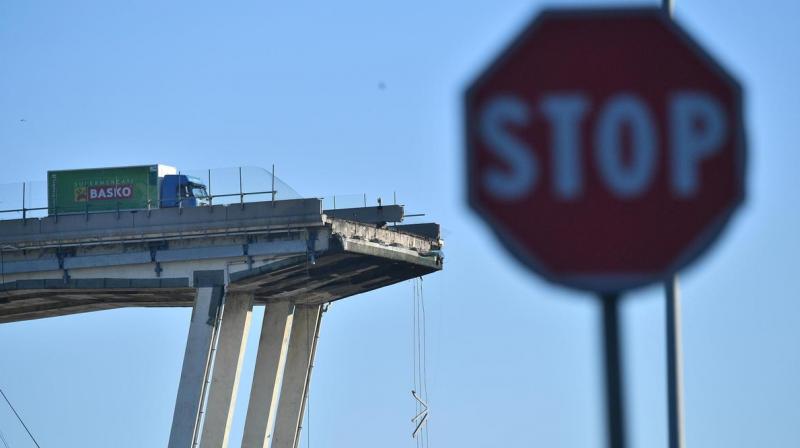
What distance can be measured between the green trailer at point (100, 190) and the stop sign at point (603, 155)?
7653 centimetres

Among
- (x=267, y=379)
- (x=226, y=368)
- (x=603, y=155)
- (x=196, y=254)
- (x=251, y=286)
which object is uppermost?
(x=603, y=155)

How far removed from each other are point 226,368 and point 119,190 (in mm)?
11729

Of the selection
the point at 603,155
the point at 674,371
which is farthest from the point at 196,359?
the point at 603,155

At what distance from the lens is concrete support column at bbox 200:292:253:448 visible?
286ft

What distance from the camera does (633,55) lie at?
927 centimetres

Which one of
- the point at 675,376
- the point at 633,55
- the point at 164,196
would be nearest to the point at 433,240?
the point at 164,196

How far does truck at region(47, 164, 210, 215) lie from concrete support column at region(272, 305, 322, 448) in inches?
635

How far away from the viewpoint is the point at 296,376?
9950 centimetres

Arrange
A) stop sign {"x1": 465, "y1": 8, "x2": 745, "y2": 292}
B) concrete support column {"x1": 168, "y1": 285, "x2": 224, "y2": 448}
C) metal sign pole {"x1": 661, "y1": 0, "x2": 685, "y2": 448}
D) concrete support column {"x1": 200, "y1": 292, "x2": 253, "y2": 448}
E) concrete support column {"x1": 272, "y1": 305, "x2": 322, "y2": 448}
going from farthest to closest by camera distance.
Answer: concrete support column {"x1": 272, "y1": 305, "x2": 322, "y2": 448} < concrete support column {"x1": 200, "y1": 292, "x2": 253, "y2": 448} < concrete support column {"x1": 168, "y1": 285, "x2": 224, "y2": 448} < metal sign pole {"x1": 661, "y1": 0, "x2": 685, "y2": 448} < stop sign {"x1": 465, "y1": 8, "x2": 745, "y2": 292}

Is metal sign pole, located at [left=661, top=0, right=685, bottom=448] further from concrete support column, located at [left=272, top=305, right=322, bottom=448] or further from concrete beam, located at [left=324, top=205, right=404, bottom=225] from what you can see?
concrete support column, located at [left=272, top=305, right=322, bottom=448]

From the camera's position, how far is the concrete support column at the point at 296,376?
322 ft

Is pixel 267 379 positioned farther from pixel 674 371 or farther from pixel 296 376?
pixel 674 371

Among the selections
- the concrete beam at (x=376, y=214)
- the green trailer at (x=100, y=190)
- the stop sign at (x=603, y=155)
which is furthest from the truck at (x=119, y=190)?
the stop sign at (x=603, y=155)

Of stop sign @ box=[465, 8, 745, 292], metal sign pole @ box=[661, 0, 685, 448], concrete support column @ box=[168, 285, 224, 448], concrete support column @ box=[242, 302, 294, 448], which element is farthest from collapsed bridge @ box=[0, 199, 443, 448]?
stop sign @ box=[465, 8, 745, 292]
